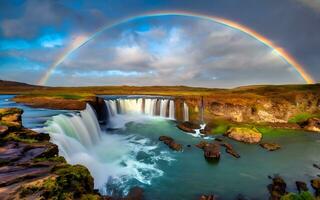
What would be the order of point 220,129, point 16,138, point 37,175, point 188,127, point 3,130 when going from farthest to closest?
point 188,127, point 220,129, point 3,130, point 16,138, point 37,175

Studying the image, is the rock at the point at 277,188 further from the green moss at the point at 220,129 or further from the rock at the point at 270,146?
the green moss at the point at 220,129

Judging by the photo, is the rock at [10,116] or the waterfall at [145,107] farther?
the waterfall at [145,107]

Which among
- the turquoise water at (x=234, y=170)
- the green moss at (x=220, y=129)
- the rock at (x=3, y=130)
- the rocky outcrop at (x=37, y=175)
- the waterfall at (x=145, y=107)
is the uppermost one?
the rock at (x=3, y=130)

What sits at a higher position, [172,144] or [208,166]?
[172,144]

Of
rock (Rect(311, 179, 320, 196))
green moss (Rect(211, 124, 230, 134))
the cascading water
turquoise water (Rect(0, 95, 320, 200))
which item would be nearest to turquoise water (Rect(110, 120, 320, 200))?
turquoise water (Rect(0, 95, 320, 200))

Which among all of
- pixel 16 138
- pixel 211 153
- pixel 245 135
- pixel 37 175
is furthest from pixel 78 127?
pixel 245 135

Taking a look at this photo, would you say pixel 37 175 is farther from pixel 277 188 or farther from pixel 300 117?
pixel 300 117

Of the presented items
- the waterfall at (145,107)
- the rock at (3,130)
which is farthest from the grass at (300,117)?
the rock at (3,130)
